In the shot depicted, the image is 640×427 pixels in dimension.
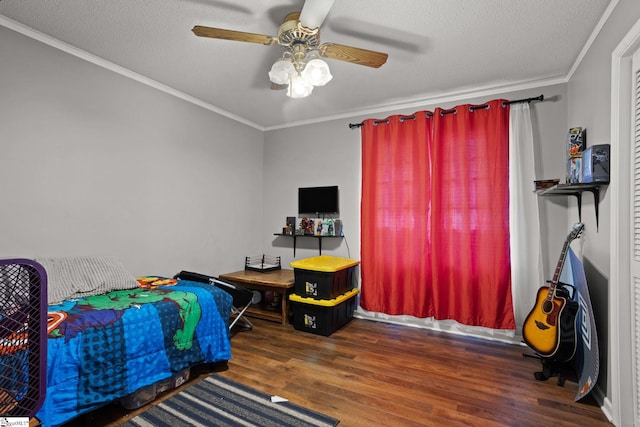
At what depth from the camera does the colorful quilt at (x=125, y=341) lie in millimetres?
1584

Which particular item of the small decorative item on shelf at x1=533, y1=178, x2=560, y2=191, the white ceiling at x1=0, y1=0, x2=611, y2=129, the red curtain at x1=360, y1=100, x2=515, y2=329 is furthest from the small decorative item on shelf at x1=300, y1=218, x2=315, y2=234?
the small decorative item on shelf at x1=533, y1=178, x2=560, y2=191

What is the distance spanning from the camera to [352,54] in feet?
6.29

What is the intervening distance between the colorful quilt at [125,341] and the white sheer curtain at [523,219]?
9.00 feet

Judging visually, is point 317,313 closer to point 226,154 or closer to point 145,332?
point 145,332

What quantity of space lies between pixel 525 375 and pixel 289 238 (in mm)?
2945

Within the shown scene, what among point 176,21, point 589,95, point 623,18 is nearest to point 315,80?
point 176,21

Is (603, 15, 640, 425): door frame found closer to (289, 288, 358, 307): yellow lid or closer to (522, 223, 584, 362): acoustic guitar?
(522, 223, 584, 362): acoustic guitar

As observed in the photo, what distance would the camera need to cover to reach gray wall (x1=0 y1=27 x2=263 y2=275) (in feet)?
7.25

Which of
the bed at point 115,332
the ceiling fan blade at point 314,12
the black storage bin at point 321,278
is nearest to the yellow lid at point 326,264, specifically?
the black storage bin at point 321,278

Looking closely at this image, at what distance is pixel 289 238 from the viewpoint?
170 inches

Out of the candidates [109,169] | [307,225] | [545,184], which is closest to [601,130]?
[545,184]

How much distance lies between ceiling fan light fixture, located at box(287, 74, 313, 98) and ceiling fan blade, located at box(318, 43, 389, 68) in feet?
0.68

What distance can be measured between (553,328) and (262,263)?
3133 mm

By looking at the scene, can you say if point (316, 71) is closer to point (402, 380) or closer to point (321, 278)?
point (321, 278)
